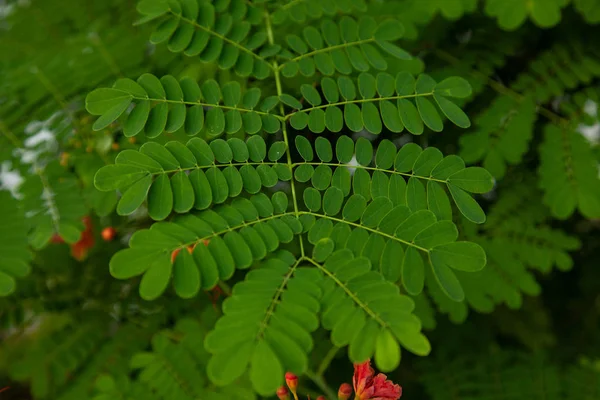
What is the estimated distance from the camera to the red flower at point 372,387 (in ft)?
2.37

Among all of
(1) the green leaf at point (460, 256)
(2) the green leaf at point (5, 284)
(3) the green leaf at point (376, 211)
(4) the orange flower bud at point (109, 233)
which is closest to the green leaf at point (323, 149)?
(3) the green leaf at point (376, 211)

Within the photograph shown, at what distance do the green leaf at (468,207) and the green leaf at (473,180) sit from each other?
11 mm

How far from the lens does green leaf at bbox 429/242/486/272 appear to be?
2.22 feet

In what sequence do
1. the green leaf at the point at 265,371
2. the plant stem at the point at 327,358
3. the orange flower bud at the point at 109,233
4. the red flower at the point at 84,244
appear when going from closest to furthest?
the green leaf at the point at 265,371 < the plant stem at the point at 327,358 < the orange flower bud at the point at 109,233 < the red flower at the point at 84,244

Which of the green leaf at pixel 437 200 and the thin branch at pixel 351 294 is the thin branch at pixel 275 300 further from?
the green leaf at pixel 437 200

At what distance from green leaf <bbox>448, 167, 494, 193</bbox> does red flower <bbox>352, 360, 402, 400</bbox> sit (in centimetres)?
26

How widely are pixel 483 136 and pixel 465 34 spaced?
1.31 ft

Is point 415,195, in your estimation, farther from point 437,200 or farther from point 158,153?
point 158,153

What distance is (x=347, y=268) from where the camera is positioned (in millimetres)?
698

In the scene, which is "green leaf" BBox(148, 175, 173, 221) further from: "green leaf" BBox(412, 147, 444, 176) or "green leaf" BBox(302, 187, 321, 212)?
"green leaf" BBox(412, 147, 444, 176)

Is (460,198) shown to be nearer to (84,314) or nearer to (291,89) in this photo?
(291,89)

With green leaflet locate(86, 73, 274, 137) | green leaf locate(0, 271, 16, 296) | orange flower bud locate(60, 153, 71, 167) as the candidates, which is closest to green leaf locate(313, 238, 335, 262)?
green leaflet locate(86, 73, 274, 137)

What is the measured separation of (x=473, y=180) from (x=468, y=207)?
4cm

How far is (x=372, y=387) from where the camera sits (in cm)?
72
